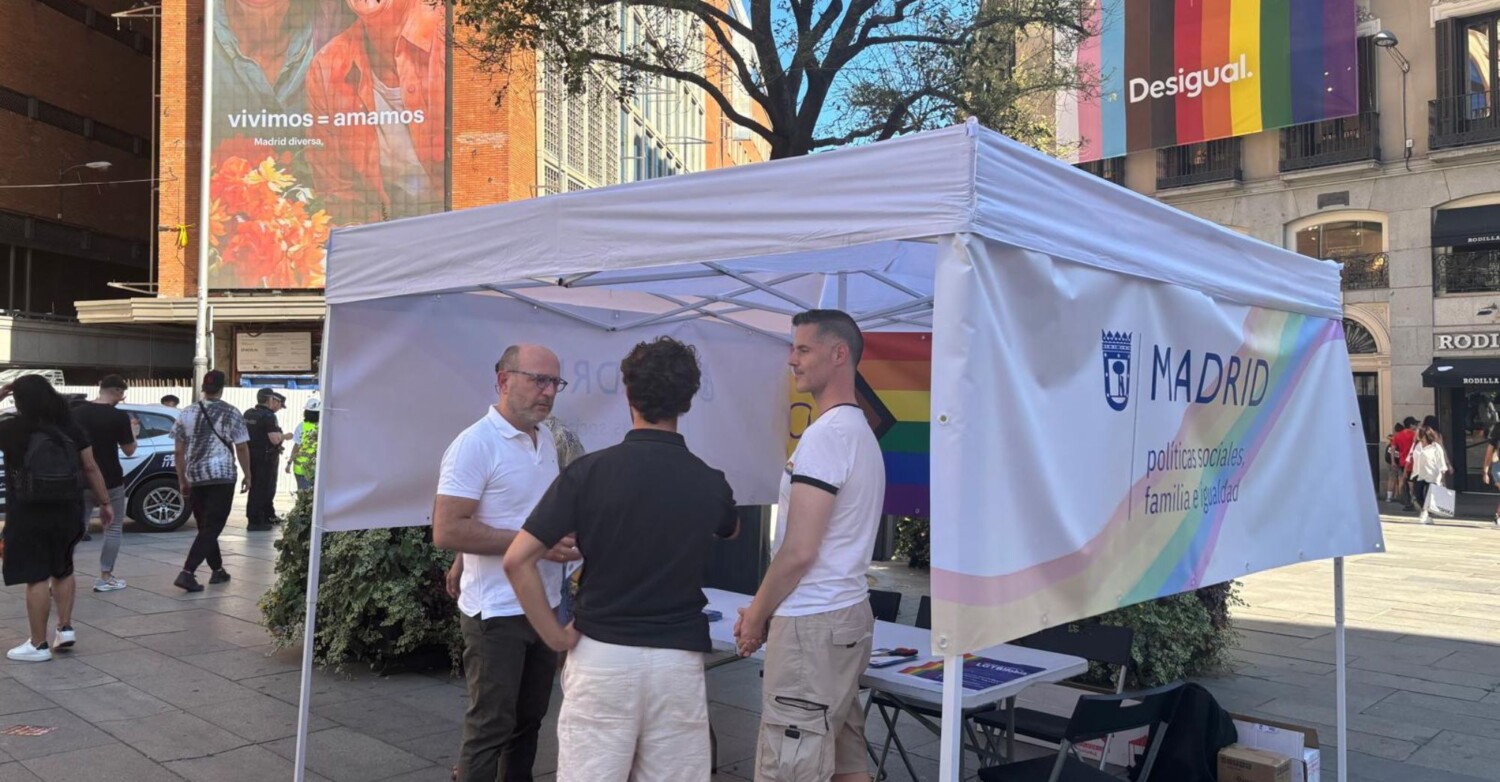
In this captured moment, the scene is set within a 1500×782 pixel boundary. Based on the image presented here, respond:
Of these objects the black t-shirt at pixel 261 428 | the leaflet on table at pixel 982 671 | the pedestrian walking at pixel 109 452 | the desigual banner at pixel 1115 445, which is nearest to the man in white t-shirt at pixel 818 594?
the desigual banner at pixel 1115 445

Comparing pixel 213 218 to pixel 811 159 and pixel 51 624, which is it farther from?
pixel 811 159

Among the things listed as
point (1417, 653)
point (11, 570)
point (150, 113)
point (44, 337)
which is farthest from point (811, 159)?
point (150, 113)

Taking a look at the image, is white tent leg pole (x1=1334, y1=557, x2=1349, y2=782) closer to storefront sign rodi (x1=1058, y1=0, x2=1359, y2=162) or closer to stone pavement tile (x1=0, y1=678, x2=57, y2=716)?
stone pavement tile (x1=0, y1=678, x2=57, y2=716)

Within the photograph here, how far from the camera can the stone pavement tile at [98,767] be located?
4789 mm

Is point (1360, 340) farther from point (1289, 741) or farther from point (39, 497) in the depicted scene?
point (39, 497)

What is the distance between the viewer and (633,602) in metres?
2.79

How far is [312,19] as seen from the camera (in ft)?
85.5

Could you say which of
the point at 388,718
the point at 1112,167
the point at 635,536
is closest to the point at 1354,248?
the point at 1112,167

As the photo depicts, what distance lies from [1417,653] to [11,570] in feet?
30.7

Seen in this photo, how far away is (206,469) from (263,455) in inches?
170

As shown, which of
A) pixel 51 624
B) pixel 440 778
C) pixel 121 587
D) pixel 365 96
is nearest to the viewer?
pixel 440 778

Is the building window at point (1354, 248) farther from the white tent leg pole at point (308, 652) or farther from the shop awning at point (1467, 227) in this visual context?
the white tent leg pole at point (308, 652)

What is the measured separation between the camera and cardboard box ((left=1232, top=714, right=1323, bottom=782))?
420cm

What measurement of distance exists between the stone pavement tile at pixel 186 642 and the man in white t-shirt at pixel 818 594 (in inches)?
221
